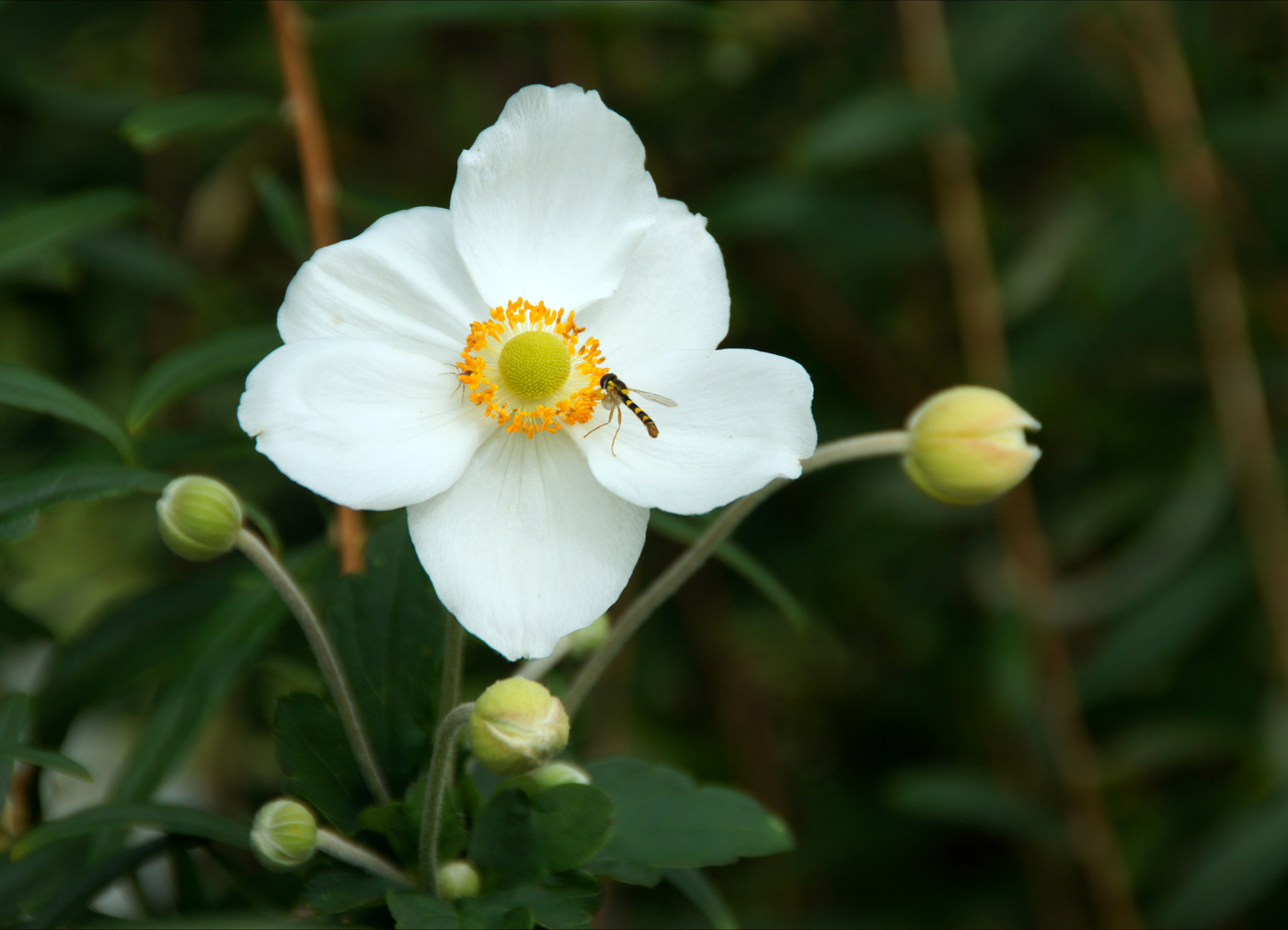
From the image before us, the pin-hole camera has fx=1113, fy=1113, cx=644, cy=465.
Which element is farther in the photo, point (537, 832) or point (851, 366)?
point (851, 366)

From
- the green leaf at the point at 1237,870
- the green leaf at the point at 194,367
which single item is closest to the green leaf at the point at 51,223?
the green leaf at the point at 194,367

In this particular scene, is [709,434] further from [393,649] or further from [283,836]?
[283,836]

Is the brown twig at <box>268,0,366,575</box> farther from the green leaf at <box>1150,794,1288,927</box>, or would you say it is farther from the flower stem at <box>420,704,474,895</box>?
the green leaf at <box>1150,794,1288,927</box>

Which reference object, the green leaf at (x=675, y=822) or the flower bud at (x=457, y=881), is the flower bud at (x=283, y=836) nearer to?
the flower bud at (x=457, y=881)

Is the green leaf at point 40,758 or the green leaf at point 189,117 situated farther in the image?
the green leaf at point 189,117

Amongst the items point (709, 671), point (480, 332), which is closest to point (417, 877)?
point (480, 332)

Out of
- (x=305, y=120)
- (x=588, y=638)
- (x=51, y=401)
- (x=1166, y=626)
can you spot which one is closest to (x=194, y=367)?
(x=51, y=401)
